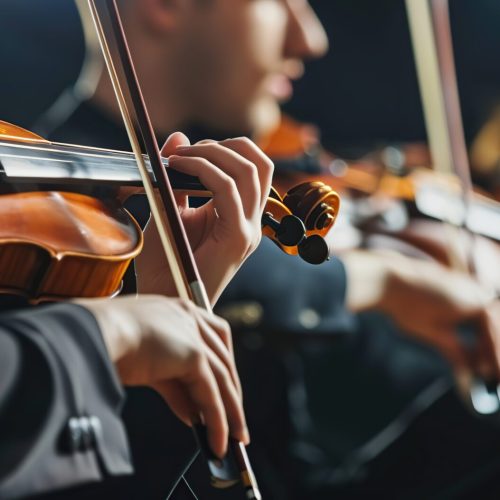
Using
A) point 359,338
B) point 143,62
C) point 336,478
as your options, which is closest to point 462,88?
point 359,338

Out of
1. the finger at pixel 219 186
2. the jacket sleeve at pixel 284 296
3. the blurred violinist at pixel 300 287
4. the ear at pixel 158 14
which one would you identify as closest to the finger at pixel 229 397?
the finger at pixel 219 186

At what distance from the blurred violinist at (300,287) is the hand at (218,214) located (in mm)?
235

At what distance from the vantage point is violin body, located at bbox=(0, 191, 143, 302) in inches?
19.0

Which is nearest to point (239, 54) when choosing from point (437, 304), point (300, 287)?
point (300, 287)

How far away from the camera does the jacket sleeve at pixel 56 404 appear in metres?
0.38

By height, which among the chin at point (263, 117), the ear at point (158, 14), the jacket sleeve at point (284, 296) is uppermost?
the ear at point (158, 14)

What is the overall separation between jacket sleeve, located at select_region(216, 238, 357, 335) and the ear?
22 centimetres

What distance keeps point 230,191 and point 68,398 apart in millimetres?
175

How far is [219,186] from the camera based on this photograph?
54 cm

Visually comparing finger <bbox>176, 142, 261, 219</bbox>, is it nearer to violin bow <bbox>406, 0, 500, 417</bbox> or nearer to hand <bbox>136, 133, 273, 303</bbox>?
hand <bbox>136, 133, 273, 303</bbox>

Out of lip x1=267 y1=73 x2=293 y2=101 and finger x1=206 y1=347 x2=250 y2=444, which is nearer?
finger x1=206 y1=347 x2=250 y2=444

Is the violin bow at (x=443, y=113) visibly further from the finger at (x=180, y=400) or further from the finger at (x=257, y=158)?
the finger at (x=180, y=400)

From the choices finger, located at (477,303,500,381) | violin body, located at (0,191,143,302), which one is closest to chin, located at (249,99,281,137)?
finger, located at (477,303,500,381)

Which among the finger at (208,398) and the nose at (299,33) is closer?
the finger at (208,398)
